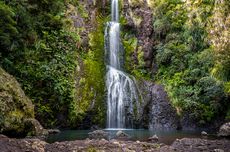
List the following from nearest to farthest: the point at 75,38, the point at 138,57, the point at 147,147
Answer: the point at 147,147, the point at 75,38, the point at 138,57

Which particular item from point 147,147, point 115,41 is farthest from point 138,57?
point 147,147

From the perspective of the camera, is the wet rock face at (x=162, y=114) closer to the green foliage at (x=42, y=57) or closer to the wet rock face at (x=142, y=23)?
the wet rock face at (x=142, y=23)

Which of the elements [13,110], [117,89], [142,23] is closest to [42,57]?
[117,89]

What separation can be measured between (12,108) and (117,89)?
11.5 m

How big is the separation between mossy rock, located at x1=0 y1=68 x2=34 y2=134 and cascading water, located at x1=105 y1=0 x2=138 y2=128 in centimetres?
839

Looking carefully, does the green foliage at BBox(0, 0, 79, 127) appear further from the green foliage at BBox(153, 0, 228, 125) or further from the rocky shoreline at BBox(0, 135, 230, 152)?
the rocky shoreline at BBox(0, 135, 230, 152)

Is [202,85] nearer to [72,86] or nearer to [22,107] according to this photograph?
[72,86]

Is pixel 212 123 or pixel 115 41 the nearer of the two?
pixel 212 123

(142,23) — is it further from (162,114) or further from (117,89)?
(162,114)

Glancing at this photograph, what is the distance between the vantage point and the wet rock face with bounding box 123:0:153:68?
31.1m

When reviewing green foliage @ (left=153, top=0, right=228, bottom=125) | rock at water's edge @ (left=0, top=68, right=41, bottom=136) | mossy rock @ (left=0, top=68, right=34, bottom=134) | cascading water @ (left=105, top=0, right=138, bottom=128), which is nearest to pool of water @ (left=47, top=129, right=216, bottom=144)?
rock at water's edge @ (left=0, top=68, right=41, bottom=136)

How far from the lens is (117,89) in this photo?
27.3 m

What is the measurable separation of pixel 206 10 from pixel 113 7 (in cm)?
973

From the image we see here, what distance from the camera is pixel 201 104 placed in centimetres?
2600
